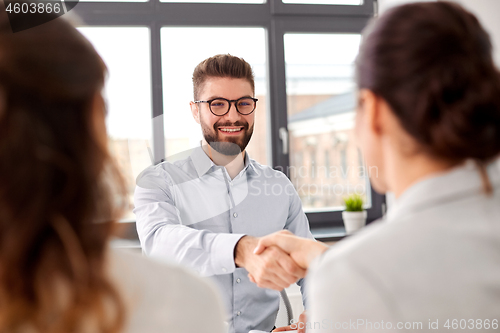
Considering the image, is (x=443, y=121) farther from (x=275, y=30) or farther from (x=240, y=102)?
(x=275, y=30)

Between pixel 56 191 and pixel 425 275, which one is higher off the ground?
pixel 56 191

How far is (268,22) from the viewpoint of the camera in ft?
10.0

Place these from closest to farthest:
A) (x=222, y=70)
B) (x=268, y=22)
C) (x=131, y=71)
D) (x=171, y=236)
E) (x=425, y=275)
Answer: (x=425, y=275) → (x=171, y=236) → (x=222, y=70) → (x=131, y=71) → (x=268, y=22)

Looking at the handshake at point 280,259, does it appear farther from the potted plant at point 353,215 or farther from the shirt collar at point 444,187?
the potted plant at point 353,215

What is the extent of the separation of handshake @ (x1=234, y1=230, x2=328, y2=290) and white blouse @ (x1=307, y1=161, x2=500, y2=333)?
61 cm

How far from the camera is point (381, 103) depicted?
69 centimetres

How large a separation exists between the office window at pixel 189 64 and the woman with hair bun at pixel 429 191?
2.19 m

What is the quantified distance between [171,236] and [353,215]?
5.60ft

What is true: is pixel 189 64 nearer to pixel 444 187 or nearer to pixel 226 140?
pixel 226 140

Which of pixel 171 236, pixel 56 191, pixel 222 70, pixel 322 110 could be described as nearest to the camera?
pixel 56 191

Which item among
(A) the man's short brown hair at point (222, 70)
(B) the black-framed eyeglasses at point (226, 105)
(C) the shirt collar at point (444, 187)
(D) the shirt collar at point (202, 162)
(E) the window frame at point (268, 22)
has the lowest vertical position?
(C) the shirt collar at point (444, 187)

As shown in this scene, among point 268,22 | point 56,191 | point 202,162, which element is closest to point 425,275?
point 56,191

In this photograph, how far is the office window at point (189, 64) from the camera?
2898mm

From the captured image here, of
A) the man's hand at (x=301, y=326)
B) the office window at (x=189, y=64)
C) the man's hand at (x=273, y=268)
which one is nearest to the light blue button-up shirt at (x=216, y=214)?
the man's hand at (x=273, y=268)
